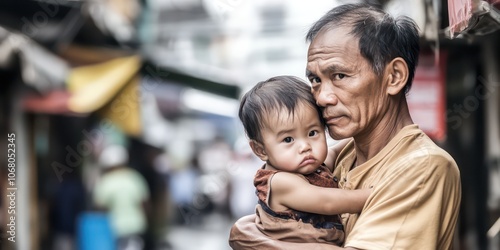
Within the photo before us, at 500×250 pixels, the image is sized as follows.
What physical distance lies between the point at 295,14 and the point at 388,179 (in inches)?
924

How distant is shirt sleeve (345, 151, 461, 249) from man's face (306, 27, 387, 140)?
0.29m

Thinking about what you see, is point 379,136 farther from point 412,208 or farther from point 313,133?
point 412,208

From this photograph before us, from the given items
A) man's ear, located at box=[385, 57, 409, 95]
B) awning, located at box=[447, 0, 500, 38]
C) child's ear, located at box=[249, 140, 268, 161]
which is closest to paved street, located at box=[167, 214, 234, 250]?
awning, located at box=[447, 0, 500, 38]

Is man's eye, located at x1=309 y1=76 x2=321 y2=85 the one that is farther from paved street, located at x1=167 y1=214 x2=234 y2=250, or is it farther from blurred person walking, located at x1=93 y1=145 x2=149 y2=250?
paved street, located at x1=167 y1=214 x2=234 y2=250

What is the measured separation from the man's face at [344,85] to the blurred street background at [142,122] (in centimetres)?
42

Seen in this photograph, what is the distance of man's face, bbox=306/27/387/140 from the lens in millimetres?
2645

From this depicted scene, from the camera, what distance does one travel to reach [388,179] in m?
2.48

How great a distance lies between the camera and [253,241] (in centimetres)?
268

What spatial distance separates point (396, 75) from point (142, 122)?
10.3 meters

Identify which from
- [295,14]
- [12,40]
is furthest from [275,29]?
[12,40]

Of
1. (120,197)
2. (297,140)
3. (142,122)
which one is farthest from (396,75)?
(142,122)


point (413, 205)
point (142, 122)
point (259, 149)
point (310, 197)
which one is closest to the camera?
point (413, 205)

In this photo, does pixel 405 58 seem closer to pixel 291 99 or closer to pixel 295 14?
pixel 291 99

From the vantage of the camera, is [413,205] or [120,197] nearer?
[413,205]
